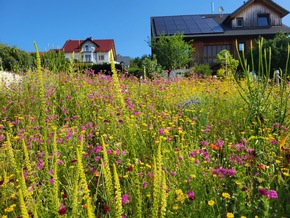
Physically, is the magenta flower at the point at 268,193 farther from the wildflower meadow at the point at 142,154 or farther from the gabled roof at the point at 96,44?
the gabled roof at the point at 96,44

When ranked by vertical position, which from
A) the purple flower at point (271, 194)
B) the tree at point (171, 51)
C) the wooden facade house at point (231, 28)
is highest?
the wooden facade house at point (231, 28)

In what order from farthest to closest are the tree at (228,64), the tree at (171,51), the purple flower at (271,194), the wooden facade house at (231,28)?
the wooden facade house at (231,28) → the tree at (171,51) → the tree at (228,64) → the purple flower at (271,194)

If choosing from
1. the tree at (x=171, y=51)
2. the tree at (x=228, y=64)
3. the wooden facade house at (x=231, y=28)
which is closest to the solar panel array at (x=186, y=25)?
the wooden facade house at (x=231, y=28)

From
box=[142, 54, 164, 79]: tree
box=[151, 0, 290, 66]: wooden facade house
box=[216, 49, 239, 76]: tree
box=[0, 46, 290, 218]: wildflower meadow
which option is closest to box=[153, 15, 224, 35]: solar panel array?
box=[151, 0, 290, 66]: wooden facade house

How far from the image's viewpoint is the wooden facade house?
2833cm

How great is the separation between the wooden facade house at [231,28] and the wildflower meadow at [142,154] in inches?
915

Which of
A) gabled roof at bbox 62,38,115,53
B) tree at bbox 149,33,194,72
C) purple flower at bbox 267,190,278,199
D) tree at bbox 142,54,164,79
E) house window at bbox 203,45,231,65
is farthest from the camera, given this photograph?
gabled roof at bbox 62,38,115,53

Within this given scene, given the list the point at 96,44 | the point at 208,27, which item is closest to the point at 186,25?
the point at 208,27

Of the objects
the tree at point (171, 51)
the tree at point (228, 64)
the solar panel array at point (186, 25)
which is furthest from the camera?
the solar panel array at point (186, 25)

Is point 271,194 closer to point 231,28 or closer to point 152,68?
point 152,68

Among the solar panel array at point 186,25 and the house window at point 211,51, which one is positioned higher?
the solar panel array at point 186,25

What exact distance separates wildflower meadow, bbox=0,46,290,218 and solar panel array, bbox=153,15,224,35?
74.4 feet

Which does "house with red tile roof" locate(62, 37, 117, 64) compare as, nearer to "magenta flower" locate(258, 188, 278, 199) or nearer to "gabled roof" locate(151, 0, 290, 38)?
"gabled roof" locate(151, 0, 290, 38)

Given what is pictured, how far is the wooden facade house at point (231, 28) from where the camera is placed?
2833 centimetres
